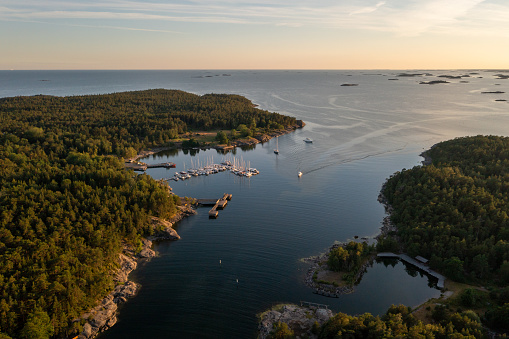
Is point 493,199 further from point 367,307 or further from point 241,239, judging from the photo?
point 241,239

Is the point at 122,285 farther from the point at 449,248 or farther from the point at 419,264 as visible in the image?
the point at 449,248

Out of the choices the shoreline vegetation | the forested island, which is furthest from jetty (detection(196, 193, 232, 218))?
the shoreline vegetation

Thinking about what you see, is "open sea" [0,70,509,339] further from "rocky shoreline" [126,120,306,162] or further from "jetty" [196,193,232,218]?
"rocky shoreline" [126,120,306,162]

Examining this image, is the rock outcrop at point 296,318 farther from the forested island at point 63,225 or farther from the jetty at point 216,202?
the jetty at point 216,202

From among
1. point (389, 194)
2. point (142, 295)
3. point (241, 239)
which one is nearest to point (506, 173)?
point (389, 194)

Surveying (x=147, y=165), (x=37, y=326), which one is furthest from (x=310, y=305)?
(x=147, y=165)

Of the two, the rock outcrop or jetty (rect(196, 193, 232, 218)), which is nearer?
the rock outcrop
